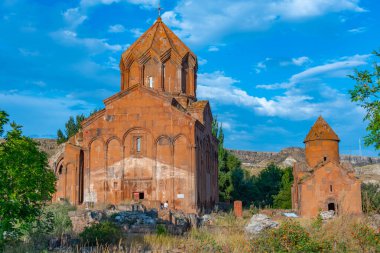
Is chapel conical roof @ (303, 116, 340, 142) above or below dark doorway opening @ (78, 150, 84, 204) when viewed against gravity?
above

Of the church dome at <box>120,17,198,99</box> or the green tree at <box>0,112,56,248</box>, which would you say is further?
the church dome at <box>120,17,198,99</box>

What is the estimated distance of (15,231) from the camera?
799 centimetres

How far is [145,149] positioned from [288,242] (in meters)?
12.8

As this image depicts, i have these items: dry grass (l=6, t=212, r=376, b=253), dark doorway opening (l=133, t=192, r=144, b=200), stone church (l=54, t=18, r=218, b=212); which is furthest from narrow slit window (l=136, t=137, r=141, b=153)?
dry grass (l=6, t=212, r=376, b=253)

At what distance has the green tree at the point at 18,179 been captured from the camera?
7532mm

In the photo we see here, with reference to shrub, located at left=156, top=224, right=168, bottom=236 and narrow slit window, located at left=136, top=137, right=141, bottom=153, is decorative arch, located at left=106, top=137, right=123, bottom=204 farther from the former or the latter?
shrub, located at left=156, top=224, right=168, bottom=236

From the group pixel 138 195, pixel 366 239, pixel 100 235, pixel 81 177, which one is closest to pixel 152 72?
pixel 81 177

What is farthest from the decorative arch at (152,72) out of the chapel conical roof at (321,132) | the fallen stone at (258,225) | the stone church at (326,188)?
the chapel conical roof at (321,132)

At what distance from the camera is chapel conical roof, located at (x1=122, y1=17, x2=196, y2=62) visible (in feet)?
78.3

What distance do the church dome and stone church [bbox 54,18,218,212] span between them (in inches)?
2.0

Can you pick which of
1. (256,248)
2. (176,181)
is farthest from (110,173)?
(256,248)

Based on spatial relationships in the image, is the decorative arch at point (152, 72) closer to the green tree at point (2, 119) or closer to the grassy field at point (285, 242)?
the grassy field at point (285, 242)

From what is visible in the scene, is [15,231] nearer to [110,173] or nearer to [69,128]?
[110,173]

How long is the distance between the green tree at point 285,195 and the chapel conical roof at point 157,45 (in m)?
11.5
